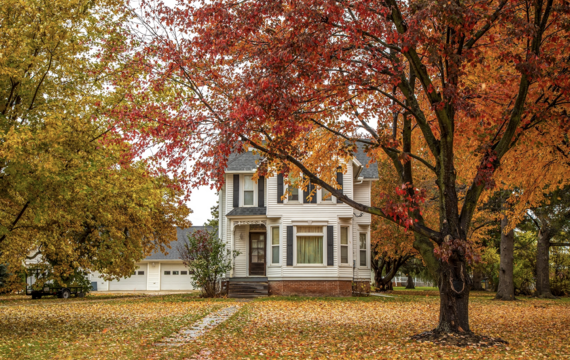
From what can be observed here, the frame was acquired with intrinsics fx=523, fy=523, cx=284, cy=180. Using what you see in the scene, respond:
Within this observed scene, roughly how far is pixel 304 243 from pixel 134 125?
16022mm

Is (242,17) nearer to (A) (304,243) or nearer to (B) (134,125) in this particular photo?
(B) (134,125)

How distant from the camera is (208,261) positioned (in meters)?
25.2

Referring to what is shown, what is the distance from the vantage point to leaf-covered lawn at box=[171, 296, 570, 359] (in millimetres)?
8461

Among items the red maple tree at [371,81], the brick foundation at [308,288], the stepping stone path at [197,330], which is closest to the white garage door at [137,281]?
the brick foundation at [308,288]

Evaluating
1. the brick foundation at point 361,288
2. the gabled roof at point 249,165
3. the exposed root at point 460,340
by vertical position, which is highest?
the gabled roof at point 249,165

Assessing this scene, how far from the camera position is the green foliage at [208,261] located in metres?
25.0

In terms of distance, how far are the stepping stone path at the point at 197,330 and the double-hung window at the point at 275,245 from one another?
9751 mm

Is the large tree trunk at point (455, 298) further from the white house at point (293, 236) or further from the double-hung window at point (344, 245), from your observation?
the double-hung window at point (344, 245)

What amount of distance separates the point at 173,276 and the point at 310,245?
22.3 metres

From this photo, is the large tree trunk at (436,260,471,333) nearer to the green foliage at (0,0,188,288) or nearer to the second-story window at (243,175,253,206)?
the green foliage at (0,0,188,288)

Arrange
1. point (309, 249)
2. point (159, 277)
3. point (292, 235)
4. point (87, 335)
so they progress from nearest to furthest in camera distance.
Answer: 1. point (87, 335)
2. point (292, 235)
3. point (309, 249)
4. point (159, 277)

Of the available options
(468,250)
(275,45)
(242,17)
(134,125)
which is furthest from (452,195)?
(134,125)

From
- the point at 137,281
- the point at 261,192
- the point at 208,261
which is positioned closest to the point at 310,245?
the point at 261,192

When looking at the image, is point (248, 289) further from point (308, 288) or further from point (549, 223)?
point (549, 223)
